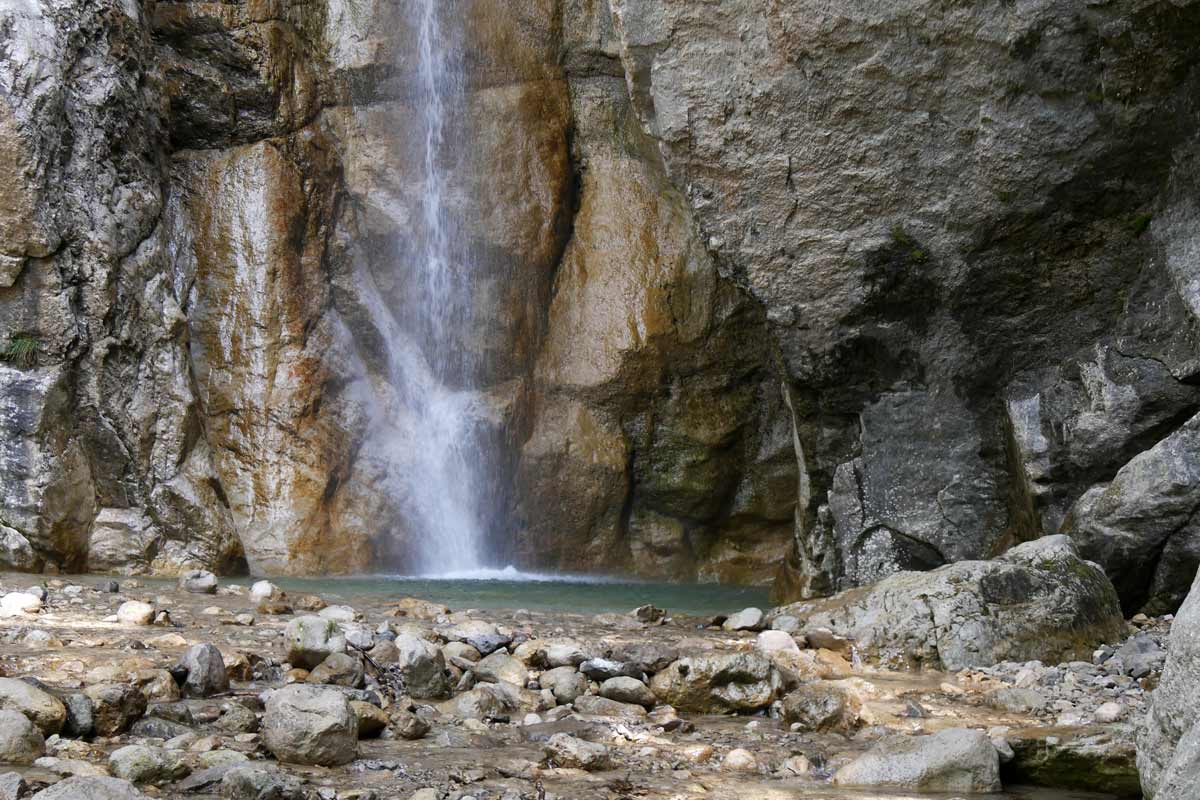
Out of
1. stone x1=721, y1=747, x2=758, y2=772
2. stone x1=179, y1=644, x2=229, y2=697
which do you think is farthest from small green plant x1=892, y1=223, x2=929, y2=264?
stone x1=179, y1=644, x2=229, y2=697

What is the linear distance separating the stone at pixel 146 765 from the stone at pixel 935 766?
187 cm

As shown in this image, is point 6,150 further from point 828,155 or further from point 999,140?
point 999,140

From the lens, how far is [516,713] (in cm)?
400

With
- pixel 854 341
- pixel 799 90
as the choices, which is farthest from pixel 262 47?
pixel 854 341

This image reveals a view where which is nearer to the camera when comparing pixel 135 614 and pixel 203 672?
pixel 203 672

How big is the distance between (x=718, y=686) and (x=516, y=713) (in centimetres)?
77

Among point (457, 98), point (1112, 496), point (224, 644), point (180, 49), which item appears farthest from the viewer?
point (457, 98)

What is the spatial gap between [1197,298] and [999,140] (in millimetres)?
1510

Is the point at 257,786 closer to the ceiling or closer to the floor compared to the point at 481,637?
closer to the floor

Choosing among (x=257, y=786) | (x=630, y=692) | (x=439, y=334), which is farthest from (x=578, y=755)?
(x=439, y=334)

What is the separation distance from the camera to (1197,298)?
6.49 metres

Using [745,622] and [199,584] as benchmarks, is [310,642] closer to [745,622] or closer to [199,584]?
[745,622]

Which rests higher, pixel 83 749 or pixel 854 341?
pixel 854 341

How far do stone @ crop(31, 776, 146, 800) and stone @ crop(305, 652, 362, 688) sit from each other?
143cm
